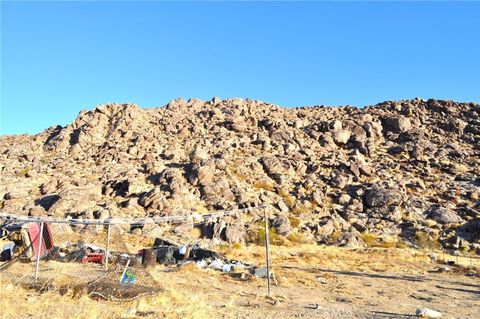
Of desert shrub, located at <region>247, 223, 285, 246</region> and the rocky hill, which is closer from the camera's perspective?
desert shrub, located at <region>247, 223, 285, 246</region>

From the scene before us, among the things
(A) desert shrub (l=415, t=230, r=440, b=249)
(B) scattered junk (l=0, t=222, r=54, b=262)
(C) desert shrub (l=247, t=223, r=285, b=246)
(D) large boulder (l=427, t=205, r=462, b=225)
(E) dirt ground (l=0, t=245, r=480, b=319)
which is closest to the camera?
(E) dirt ground (l=0, t=245, r=480, b=319)

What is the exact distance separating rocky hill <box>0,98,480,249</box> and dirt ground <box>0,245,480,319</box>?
25.6ft

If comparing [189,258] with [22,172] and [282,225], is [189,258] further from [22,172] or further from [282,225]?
[22,172]

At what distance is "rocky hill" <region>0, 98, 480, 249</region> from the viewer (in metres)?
34.6

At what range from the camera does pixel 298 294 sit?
15.3 meters

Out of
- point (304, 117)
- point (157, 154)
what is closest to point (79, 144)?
point (157, 154)

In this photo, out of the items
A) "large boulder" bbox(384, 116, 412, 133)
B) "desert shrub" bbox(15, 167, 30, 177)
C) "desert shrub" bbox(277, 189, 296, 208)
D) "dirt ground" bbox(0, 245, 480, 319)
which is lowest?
"dirt ground" bbox(0, 245, 480, 319)

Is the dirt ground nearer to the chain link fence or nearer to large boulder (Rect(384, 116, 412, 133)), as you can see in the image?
the chain link fence

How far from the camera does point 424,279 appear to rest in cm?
2012

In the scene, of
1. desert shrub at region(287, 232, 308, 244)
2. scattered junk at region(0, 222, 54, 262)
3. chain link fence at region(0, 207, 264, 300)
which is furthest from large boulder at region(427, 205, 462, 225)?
scattered junk at region(0, 222, 54, 262)

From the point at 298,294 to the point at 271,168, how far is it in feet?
95.0

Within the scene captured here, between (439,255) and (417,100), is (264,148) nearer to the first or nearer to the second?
(439,255)

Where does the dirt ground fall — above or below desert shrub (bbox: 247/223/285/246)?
below

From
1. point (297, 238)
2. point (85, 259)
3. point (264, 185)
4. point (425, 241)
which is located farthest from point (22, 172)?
point (425, 241)
